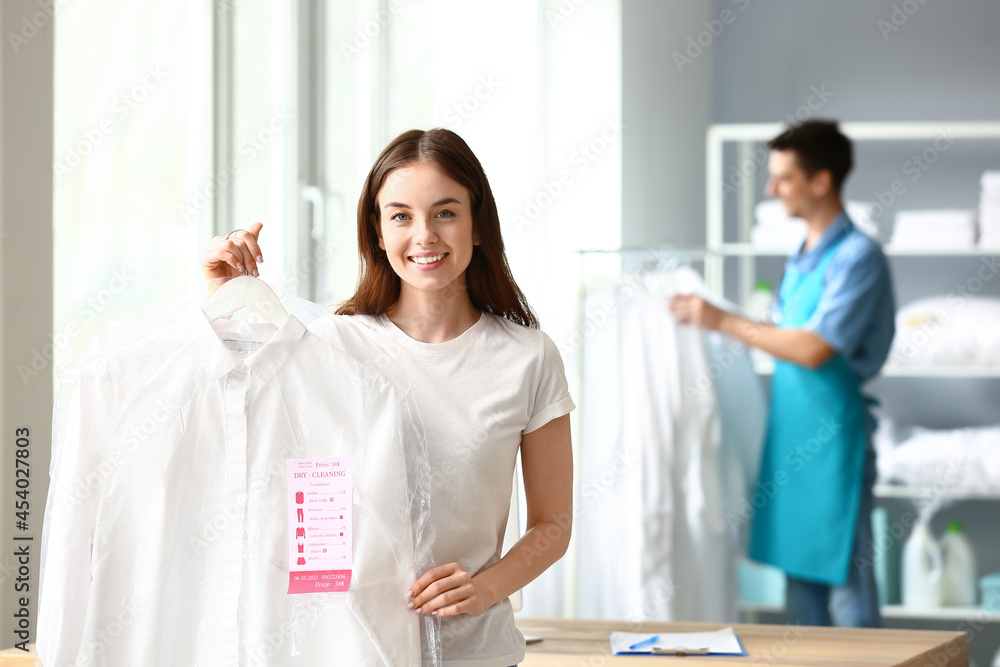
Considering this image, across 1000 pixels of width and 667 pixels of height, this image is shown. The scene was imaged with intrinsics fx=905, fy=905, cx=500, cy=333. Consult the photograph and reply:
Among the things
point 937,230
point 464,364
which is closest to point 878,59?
point 937,230

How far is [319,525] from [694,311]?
5.61 ft

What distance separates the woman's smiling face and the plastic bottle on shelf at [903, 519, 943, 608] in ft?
6.53

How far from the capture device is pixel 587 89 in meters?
2.84

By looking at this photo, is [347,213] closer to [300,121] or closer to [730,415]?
[300,121]

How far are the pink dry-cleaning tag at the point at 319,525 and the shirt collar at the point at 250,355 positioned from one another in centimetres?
11

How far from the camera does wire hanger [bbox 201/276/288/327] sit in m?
1.07

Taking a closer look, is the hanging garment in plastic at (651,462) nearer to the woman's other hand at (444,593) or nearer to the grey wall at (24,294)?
the grey wall at (24,294)

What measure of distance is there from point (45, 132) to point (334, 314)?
2.78ft

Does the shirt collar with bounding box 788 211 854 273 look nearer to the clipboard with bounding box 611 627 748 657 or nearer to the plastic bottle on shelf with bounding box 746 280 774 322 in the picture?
the plastic bottle on shelf with bounding box 746 280 774 322

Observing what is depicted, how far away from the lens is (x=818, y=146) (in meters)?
2.64

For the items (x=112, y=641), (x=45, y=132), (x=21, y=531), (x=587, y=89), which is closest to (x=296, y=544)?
(x=112, y=641)

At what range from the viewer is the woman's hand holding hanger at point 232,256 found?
1.10 metres

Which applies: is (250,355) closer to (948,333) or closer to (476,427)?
(476,427)

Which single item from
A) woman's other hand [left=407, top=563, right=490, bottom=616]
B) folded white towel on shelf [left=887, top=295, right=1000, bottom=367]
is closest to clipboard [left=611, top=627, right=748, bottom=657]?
woman's other hand [left=407, top=563, right=490, bottom=616]
